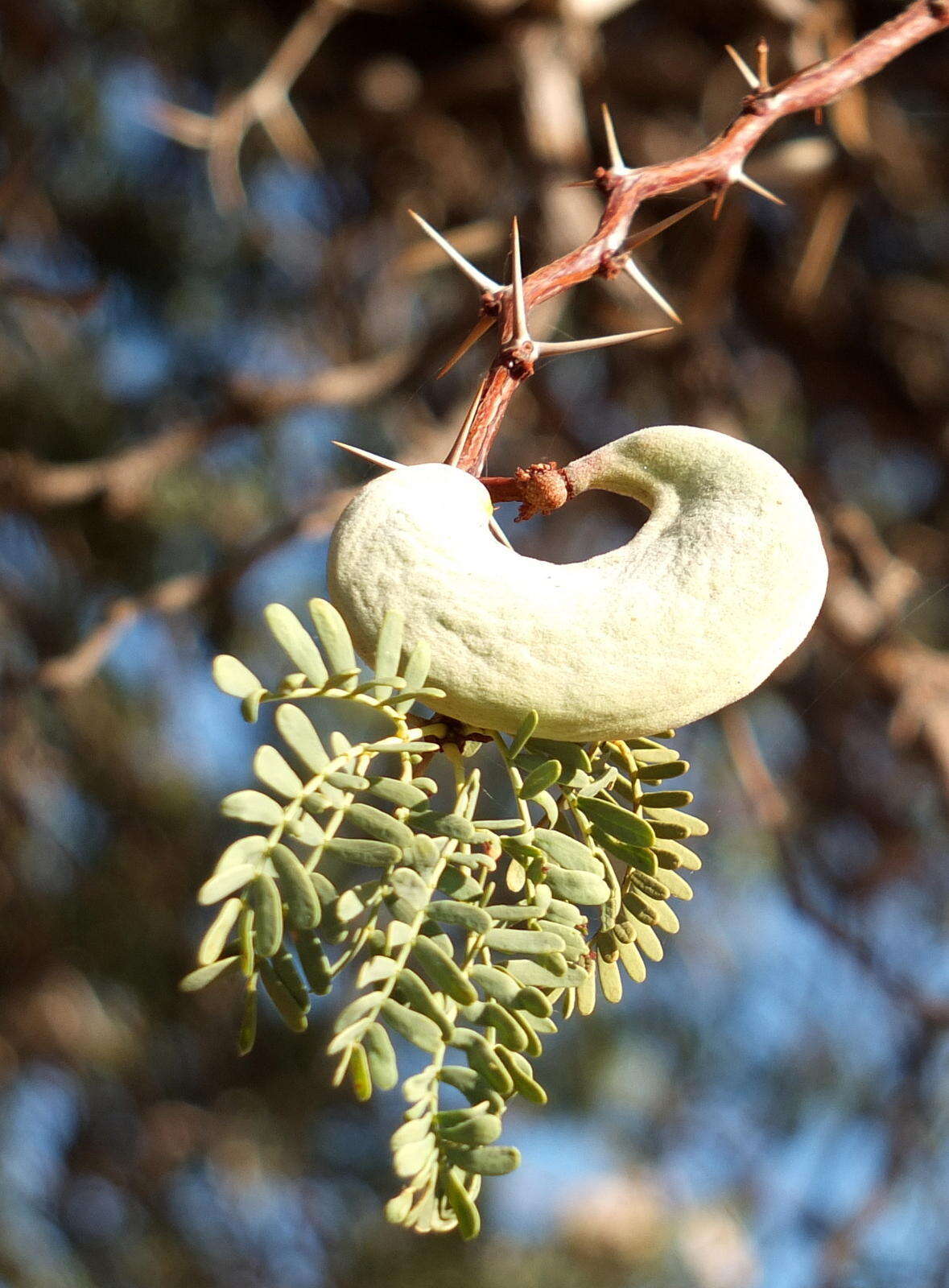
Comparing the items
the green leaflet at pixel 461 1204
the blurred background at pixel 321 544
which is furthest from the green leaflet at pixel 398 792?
the blurred background at pixel 321 544

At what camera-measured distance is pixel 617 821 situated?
43cm

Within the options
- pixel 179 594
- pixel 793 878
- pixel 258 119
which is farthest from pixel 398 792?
pixel 258 119

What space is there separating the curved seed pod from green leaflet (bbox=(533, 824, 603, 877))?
0.03 meters

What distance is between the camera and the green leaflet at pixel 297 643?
382 mm

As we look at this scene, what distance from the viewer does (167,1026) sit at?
6.68 ft

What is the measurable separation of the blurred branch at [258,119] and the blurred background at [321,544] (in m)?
0.04

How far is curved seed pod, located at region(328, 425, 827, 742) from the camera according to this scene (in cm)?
39

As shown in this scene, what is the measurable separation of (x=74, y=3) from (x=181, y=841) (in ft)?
3.99

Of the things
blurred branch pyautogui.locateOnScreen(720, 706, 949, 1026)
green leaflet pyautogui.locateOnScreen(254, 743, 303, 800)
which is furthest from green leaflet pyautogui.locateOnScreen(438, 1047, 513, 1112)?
blurred branch pyautogui.locateOnScreen(720, 706, 949, 1026)

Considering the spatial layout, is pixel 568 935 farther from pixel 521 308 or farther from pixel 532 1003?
pixel 521 308

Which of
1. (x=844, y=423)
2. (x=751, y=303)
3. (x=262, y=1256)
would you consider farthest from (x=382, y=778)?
(x=262, y=1256)

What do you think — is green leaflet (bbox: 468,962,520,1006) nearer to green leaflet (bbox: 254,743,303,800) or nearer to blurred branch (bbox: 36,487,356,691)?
green leaflet (bbox: 254,743,303,800)

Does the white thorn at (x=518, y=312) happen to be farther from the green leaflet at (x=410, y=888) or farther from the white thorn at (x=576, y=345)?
the green leaflet at (x=410, y=888)

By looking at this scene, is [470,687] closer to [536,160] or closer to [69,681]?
[69,681]
